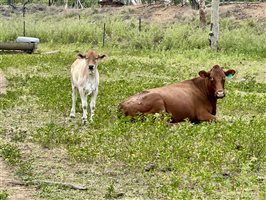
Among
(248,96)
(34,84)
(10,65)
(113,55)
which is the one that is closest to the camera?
(248,96)

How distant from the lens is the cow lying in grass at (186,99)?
1196cm

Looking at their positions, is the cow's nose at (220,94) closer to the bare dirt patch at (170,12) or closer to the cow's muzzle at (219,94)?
the cow's muzzle at (219,94)

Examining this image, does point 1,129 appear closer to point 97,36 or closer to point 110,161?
point 110,161

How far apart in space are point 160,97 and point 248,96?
4.16m

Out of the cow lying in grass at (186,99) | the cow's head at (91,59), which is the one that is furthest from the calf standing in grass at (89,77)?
the cow lying in grass at (186,99)

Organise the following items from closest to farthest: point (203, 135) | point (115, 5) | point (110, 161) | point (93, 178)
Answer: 1. point (93, 178)
2. point (110, 161)
3. point (203, 135)
4. point (115, 5)

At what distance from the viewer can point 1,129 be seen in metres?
11.4

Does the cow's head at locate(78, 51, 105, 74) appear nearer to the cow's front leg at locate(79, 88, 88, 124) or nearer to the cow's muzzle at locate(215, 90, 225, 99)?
the cow's front leg at locate(79, 88, 88, 124)

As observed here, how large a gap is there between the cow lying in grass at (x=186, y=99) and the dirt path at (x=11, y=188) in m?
3.65

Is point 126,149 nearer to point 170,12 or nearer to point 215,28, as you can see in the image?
point 215,28

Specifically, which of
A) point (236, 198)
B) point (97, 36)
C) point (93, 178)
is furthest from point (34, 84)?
point (97, 36)

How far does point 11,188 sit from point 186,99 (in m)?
5.28

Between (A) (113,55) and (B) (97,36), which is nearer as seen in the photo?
(A) (113,55)

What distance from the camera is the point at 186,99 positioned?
1248cm
